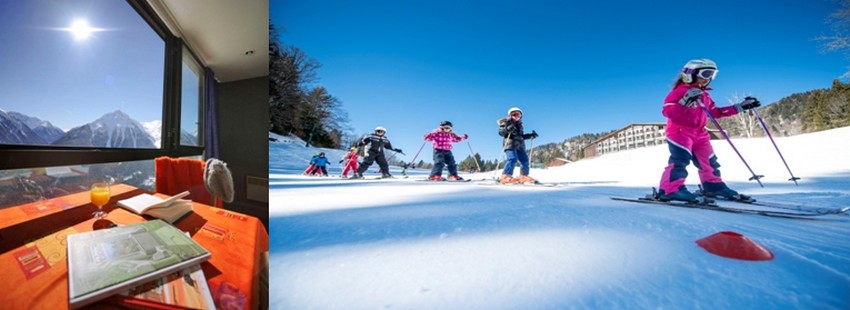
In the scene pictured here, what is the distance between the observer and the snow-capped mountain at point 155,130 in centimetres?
145

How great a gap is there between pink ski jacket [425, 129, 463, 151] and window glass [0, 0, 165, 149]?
1648 millimetres

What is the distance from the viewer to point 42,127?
3.10ft

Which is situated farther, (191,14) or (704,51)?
(191,14)

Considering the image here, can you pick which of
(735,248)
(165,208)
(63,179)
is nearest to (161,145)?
(63,179)

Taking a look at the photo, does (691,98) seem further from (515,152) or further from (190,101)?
(190,101)

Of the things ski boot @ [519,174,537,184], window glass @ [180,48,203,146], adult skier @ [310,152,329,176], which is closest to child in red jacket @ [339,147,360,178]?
adult skier @ [310,152,329,176]

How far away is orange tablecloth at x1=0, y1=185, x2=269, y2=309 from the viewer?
0.43 metres

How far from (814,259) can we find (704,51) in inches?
23.2

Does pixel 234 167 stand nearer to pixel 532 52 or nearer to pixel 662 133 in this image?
pixel 532 52

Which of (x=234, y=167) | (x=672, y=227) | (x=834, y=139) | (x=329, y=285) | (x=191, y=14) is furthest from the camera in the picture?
(x=234, y=167)

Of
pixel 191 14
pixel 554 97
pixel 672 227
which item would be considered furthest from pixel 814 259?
pixel 191 14

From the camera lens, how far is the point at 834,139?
71 cm

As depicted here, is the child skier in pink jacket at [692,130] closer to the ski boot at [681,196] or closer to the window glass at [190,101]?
the ski boot at [681,196]

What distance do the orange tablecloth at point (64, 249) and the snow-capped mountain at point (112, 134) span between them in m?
0.25
